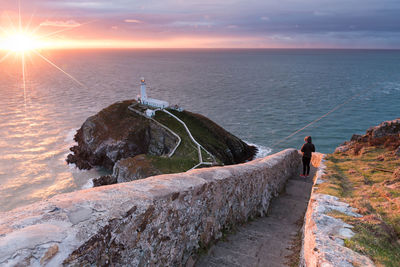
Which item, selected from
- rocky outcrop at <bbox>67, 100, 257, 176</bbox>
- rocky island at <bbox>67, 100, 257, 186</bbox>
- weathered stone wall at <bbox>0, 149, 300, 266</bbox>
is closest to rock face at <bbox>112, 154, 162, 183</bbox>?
rocky island at <bbox>67, 100, 257, 186</bbox>

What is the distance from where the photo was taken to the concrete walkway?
20.3 feet

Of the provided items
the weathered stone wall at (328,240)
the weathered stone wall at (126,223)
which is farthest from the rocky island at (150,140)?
the weathered stone wall at (126,223)

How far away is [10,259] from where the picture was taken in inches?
113

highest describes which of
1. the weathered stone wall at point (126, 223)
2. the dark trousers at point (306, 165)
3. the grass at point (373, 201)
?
the weathered stone wall at point (126, 223)

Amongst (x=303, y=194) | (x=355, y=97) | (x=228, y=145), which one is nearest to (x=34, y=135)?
(x=228, y=145)

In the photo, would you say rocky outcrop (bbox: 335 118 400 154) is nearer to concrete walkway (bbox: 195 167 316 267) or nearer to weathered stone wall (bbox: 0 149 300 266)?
concrete walkway (bbox: 195 167 316 267)

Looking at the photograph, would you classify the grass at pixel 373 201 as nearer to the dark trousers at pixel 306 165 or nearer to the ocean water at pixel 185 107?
the dark trousers at pixel 306 165

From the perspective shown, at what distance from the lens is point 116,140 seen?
50.1 metres

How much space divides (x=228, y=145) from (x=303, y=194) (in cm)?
4234

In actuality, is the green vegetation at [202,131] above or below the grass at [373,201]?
below

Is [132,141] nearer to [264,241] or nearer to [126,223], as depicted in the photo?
[264,241]

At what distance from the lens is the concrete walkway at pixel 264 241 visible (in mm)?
6191

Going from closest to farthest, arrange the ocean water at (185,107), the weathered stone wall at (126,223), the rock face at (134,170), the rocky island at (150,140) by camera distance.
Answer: the weathered stone wall at (126,223), the rock face at (134,170), the ocean water at (185,107), the rocky island at (150,140)

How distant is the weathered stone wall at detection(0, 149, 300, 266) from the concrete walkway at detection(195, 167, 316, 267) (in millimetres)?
390
